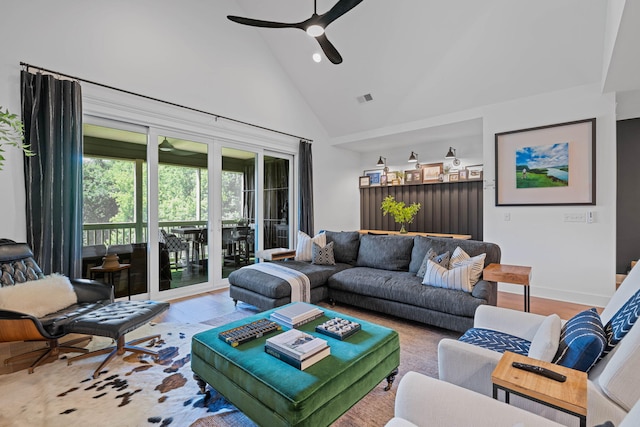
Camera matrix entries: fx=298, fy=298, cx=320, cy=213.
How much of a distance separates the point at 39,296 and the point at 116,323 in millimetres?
802

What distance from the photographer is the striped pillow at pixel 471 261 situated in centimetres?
292

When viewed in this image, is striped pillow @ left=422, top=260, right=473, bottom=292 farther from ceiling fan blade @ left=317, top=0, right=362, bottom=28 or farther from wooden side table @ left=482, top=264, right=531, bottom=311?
ceiling fan blade @ left=317, top=0, right=362, bottom=28

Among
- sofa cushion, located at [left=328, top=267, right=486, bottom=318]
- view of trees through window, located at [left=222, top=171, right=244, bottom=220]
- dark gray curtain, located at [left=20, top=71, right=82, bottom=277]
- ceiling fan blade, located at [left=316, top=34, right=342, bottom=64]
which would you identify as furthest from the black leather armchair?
ceiling fan blade, located at [left=316, top=34, right=342, bottom=64]

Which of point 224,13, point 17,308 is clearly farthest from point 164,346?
point 224,13

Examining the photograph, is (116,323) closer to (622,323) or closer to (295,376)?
(295,376)

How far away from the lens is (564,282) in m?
4.00

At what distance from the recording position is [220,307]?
12.4 feet

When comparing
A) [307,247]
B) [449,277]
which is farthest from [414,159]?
[449,277]

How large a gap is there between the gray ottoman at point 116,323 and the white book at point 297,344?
1221mm

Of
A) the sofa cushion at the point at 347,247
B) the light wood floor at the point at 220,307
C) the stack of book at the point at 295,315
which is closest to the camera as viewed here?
the stack of book at the point at 295,315

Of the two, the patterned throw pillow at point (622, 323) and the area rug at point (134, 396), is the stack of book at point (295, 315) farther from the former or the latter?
the patterned throw pillow at point (622, 323)

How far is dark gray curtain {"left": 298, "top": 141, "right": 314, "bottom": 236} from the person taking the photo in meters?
5.79

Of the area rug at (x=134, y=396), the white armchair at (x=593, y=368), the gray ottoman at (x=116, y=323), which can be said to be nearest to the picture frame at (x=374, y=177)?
the area rug at (x=134, y=396)

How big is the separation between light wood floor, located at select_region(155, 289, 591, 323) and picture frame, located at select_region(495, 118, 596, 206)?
132 centimetres
